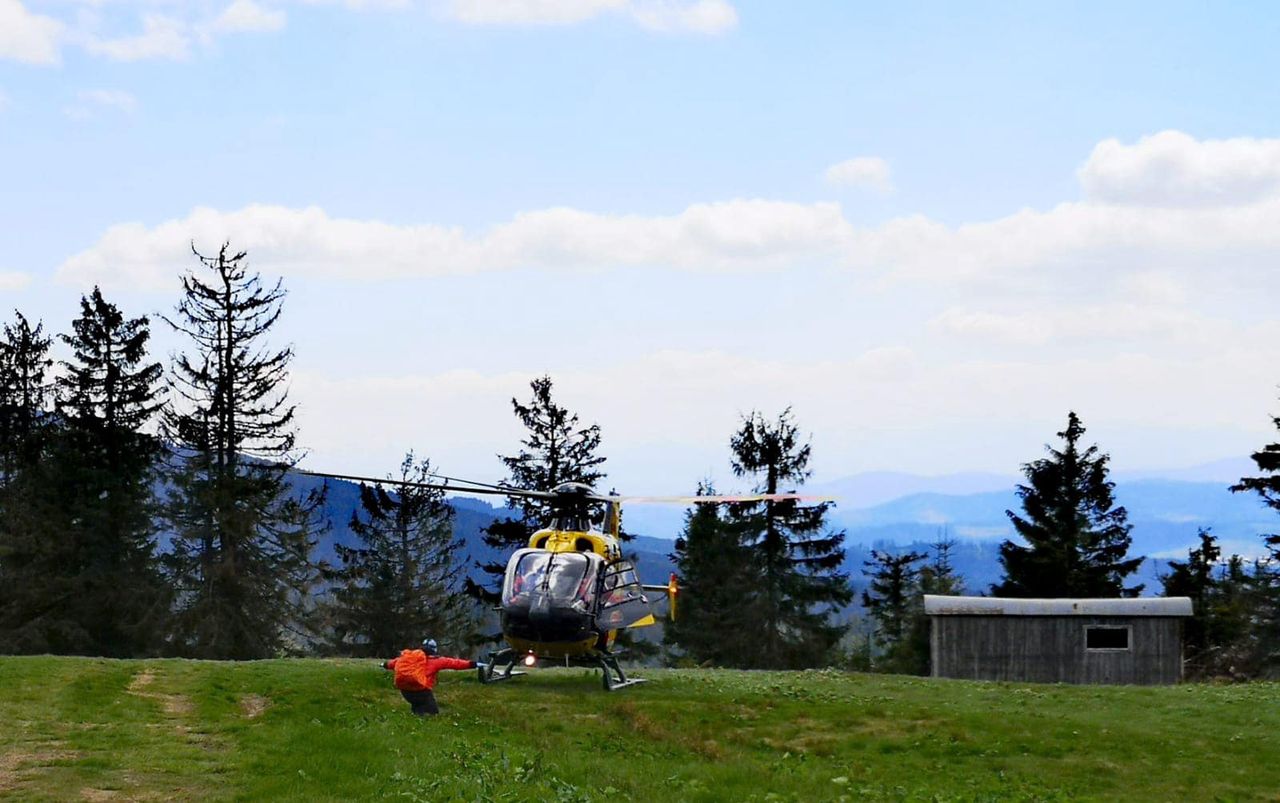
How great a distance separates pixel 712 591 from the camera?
76.0m

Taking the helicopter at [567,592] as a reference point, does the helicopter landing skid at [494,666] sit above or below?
below

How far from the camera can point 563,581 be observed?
29281 millimetres

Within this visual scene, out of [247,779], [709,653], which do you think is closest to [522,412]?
[709,653]

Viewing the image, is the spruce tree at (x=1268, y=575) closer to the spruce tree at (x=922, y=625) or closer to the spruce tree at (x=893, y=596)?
the spruce tree at (x=922, y=625)

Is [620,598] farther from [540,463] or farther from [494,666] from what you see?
[540,463]

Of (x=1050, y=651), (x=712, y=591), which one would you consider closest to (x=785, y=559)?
(x=712, y=591)

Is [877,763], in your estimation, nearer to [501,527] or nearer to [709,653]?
[501,527]

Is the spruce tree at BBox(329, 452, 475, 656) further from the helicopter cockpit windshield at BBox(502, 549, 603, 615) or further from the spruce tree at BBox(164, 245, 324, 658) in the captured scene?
the helicopter cockpit windshield at BBox(502, 549, 603, 615)

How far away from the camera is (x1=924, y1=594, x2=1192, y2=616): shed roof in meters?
42.7

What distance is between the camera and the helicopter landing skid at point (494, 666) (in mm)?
30719

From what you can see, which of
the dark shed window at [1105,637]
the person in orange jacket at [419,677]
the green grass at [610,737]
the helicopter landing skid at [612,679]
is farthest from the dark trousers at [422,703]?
the dark shed window at [1105,637]

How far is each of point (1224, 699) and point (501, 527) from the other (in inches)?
1726

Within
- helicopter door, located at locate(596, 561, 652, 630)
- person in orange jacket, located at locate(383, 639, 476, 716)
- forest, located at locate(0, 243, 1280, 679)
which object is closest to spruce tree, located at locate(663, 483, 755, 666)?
forest, located at locate(0, 243, 1280, 679)

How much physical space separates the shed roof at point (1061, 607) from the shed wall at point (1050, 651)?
194mm
